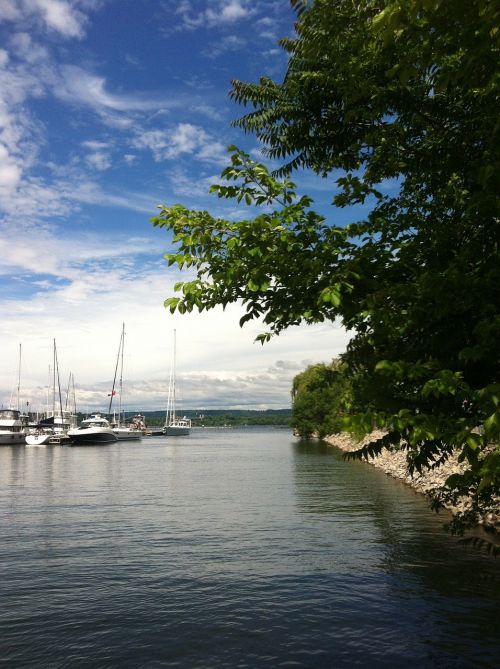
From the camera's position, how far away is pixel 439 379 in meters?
5.47

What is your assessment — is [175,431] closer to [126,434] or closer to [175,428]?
[175,428]

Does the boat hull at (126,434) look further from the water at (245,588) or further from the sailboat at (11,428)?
the water at (245,588)

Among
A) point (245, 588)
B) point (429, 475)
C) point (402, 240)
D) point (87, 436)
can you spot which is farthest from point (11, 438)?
point (402, 240)

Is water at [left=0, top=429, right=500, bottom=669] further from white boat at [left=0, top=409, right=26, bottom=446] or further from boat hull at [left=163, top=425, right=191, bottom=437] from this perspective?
boat hull at [left=163, top=425, right=191, bottom=437]

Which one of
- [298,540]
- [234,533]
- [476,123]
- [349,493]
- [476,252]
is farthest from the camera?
[349,493]

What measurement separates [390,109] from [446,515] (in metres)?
19.6

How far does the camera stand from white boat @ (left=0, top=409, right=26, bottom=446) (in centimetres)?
10069

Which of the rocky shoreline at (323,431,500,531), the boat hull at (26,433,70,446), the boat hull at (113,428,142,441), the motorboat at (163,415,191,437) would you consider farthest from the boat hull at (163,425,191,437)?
the rocky shoreline at (323,431,500,531)

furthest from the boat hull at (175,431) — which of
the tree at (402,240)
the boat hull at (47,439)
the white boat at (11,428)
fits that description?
the tree at (402,240)

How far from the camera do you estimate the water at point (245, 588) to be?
10.7 m

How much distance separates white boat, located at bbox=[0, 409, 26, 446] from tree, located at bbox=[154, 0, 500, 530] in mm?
102623

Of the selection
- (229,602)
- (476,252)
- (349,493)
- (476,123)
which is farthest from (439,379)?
(349,493)

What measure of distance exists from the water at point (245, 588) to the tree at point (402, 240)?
408cm

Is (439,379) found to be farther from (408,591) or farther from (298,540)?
(298,540)
